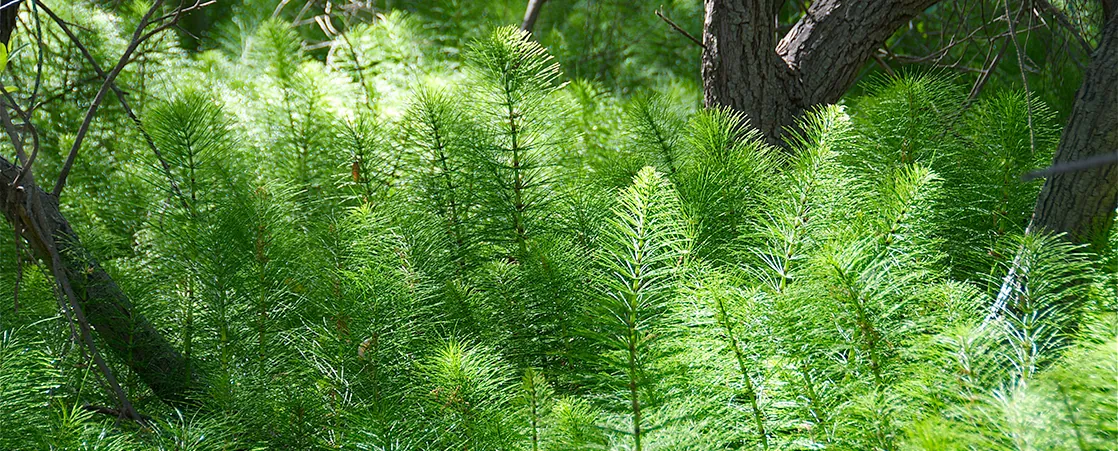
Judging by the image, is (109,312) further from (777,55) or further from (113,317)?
(777,55)

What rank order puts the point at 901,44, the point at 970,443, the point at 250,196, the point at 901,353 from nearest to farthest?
the point at 970,443, the point at 901,353, the point at 250,196, the point at 901,44

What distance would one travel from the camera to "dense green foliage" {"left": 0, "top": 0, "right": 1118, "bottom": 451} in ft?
3.12

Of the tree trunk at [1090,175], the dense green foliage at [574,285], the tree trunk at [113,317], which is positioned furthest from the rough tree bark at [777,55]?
the tree trunk at [113,317]

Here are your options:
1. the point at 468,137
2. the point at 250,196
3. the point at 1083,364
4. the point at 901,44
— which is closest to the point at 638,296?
the point at 1083,364

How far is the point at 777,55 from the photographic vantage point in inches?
76.8

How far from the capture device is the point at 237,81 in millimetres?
2359

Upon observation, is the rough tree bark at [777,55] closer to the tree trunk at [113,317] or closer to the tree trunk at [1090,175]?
the tree trunk at [1090,175]

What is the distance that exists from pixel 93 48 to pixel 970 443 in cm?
223

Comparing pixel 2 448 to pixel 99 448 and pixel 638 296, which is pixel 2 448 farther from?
pixel 638 296

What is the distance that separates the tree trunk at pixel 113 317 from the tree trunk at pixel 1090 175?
4.23ft

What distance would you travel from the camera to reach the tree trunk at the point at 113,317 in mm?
1396

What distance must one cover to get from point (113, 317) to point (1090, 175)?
1.44 meters

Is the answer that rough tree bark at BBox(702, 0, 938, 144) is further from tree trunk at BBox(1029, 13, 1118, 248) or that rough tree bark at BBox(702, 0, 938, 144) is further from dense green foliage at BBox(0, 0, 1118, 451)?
tree trunk at BBox(1029, 13, 1118, 248)

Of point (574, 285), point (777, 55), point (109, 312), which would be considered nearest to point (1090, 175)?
point (574, 285)
